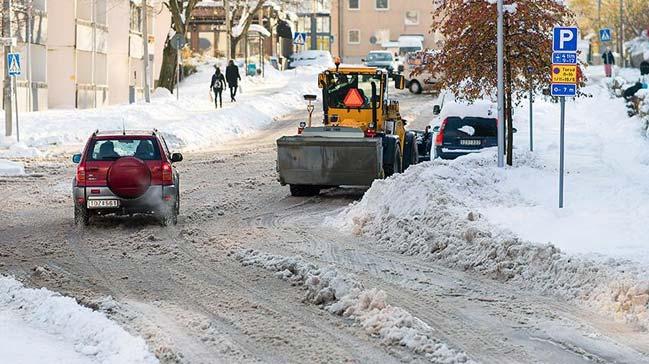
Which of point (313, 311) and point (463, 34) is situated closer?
Result: point (313, 311)

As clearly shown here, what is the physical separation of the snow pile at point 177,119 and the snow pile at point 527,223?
13.1 metres

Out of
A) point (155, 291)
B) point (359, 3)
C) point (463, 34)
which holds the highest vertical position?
point (359, 3)

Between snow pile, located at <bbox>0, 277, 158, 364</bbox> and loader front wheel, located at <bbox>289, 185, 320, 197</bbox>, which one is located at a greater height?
loader front wheel, located at <bbox>289, 185, 320, 197</bbox>

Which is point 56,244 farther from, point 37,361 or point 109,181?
point 37,361

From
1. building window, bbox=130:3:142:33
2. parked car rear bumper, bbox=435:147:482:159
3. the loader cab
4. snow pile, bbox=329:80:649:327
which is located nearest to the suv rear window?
parked car rear bumper, bbox=435:147:482:159

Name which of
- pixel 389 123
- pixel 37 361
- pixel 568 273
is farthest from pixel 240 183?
pixel 37 361

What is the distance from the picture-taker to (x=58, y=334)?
33.2 feet

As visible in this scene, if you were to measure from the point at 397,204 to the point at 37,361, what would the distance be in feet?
31.5

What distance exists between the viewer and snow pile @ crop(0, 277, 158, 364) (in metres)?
9.12

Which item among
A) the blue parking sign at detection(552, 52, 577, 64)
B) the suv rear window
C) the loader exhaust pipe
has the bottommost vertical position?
the suv rear window

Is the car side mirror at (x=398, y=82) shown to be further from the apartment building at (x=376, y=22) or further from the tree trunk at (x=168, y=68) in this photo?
the apartment building at (x=376, y=22)

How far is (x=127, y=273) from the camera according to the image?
13680 millimetres

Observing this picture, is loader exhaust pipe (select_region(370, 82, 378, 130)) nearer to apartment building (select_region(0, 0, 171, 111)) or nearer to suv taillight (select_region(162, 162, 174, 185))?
suv taillight (select_region(162, 162, 174, 185))

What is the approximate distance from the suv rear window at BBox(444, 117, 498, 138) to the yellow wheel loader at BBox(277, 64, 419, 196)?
1916 millimetres
